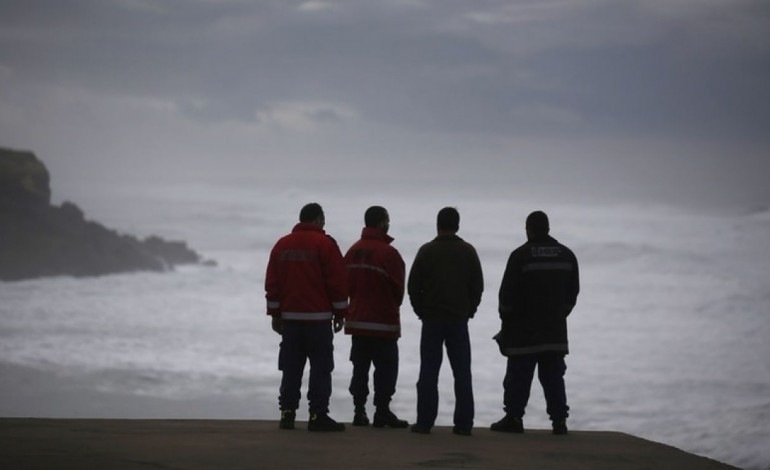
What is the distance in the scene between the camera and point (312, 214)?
469 inches

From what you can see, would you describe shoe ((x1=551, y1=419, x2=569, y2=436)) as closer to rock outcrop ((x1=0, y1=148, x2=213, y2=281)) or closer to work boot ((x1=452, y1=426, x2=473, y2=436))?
work boot ((x1=452, y1=426, x2=473, y2=436))

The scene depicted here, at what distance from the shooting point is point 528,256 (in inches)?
476

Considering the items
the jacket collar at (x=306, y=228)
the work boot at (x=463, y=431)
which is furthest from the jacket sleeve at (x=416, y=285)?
the work boot at (x=463, y=431)

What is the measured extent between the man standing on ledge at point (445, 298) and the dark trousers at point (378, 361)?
419mm

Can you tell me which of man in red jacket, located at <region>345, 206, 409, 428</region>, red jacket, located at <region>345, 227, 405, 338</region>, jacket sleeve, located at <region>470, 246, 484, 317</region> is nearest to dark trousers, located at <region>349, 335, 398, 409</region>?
man in red jacket, located at <region>345, 206, 409, 428</region>

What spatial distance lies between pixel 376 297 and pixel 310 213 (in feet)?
3.51

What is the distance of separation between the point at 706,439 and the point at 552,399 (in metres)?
66.3

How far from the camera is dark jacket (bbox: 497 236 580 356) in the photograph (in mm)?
12109

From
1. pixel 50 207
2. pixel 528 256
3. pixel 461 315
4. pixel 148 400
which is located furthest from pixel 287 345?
pixel 50 207

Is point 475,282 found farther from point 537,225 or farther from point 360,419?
point 360,419

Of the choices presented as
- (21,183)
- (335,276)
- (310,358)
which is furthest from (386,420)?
(21,183)

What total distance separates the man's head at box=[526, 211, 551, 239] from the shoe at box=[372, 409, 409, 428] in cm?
229

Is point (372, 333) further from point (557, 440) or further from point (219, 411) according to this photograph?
point (219, 411)

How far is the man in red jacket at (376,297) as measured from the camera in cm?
1216
